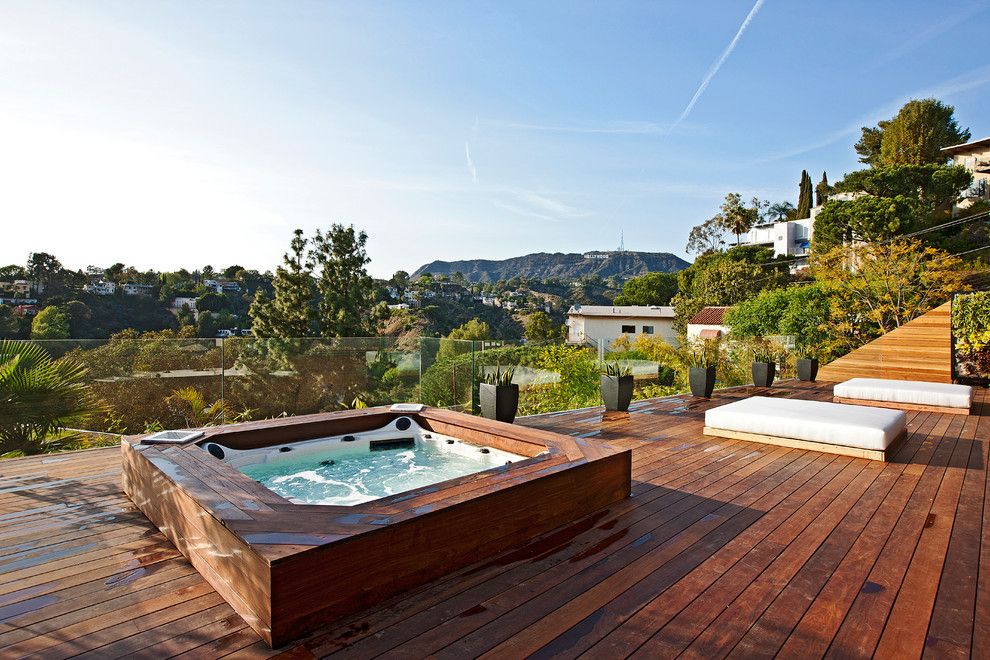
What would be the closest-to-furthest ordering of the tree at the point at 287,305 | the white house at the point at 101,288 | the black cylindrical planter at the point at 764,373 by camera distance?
the black cylindrical planter at the point at 764,373
the tree at the point at 287,305
the white house at the point at 101,288

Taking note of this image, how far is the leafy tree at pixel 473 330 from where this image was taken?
34.7m

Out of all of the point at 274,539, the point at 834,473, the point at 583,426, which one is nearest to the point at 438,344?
the point at 583,426

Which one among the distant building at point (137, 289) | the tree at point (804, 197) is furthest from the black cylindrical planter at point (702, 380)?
the tree at point (804, 197)

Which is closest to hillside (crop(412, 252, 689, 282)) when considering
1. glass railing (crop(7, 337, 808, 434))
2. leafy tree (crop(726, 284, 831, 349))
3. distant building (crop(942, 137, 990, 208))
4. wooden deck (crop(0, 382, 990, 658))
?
distant building (crop(942, 137, 990, 208))

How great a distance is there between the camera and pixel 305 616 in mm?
1850

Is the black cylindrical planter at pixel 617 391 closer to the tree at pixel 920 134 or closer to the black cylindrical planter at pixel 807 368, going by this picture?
the black cylindrical planter at pixel 807 368

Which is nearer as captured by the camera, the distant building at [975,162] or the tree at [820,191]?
the distant building at [975,162]

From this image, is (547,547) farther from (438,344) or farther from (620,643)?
(438,344)

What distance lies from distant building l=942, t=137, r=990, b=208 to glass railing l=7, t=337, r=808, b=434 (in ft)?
104

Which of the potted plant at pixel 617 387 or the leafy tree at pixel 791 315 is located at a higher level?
the leafy tree at pixel 791 315

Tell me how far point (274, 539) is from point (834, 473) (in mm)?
3799

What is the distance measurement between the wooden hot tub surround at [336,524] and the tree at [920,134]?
124 feet

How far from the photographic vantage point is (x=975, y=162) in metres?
31.4

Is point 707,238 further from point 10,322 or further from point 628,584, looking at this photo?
point 628,584
